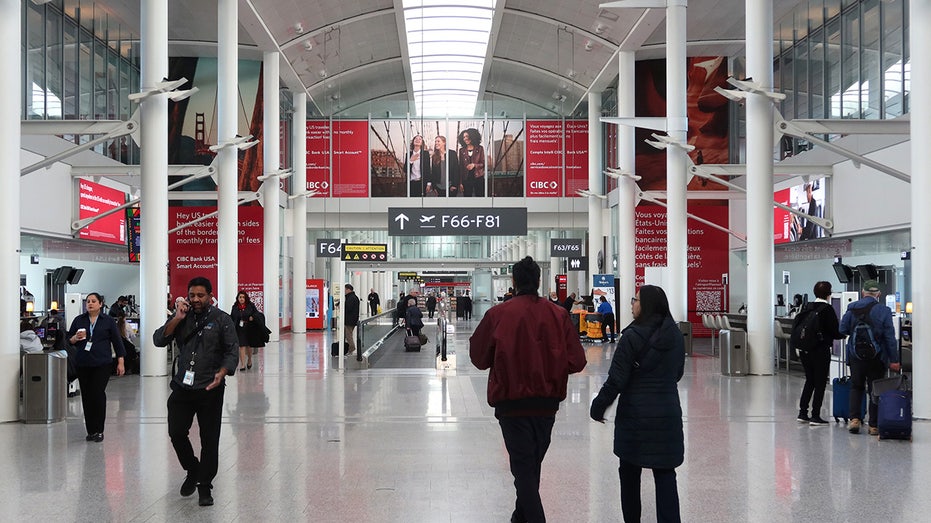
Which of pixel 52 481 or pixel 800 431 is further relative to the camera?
pixel 800 431

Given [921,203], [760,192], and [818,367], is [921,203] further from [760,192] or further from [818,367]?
[760,192]

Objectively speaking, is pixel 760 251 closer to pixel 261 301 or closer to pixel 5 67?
pixel 5 67

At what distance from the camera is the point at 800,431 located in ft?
32.6

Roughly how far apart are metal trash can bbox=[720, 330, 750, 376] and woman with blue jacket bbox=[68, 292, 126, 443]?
11.1 meters

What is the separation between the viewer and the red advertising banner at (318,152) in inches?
1540

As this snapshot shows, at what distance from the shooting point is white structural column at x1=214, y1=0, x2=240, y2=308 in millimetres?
22031

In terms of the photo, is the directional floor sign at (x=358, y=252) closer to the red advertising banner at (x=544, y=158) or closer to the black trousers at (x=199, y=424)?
the black trousers at (x=199, y=424)

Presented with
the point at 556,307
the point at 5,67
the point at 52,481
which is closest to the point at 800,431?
the point at 556,307

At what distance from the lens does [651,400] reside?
5195mm

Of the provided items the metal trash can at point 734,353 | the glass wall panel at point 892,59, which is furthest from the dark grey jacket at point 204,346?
the glass wall panel at point 892,59

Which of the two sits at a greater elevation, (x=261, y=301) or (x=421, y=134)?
(x=421, y=134)

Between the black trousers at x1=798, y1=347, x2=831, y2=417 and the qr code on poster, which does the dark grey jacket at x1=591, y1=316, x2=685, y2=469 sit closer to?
the black trousers at x1=798, y1=347, x2=831, y2=417

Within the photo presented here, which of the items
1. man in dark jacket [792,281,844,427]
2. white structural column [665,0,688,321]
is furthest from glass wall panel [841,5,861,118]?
man in dark jacket [792,281,844,427]

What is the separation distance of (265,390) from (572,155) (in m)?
27.2
